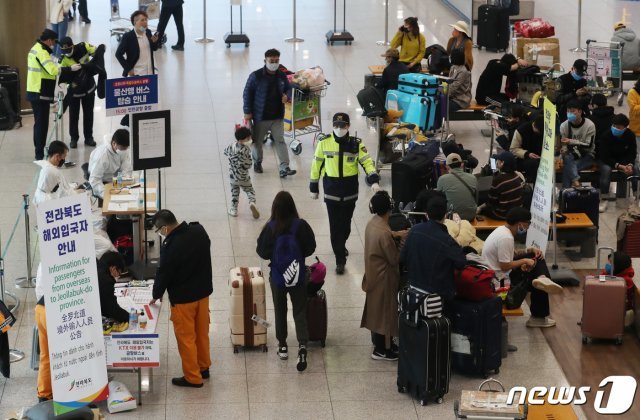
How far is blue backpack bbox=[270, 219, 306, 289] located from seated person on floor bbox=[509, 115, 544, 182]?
15.7ft

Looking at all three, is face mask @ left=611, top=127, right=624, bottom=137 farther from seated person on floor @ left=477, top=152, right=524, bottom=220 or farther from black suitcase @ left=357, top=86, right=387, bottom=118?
black suitcase @ left=357, top=86, right=387, bottom=118

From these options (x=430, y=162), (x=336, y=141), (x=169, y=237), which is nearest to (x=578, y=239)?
(x=430, y=162)

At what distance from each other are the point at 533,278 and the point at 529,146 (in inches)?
142

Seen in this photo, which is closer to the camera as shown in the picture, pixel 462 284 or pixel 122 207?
pixel 462 284

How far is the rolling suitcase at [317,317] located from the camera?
11234 millimetres

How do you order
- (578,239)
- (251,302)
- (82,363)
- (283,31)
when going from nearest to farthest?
(82,363) < (251,302) < (578,239) < (283,31)

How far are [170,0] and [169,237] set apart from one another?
13.9 metres

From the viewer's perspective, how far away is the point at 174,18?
23.5 m

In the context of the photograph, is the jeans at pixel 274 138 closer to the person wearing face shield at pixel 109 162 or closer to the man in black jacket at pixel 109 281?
the person wearing face shield at pixel 109 162

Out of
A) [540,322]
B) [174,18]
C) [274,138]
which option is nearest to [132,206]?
[274,138]

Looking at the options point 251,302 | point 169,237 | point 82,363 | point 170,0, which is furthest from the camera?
point 170,0

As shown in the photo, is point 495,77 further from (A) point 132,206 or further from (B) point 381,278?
(B) point 381,278

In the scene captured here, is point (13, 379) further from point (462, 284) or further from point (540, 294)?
point (540, 294)

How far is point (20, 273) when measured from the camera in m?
12.5
